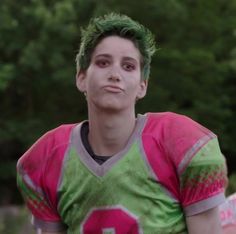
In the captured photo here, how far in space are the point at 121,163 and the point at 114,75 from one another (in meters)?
0.29

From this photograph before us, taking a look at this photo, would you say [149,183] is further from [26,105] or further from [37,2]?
[26,105]

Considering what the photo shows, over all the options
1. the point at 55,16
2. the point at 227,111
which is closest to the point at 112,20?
the point at 55,16

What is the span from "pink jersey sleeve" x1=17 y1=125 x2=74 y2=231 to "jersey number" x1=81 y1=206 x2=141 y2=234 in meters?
0.15

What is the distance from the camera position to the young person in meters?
2.41

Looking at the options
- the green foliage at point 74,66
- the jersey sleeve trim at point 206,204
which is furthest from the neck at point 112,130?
the green foliage at point 74,66

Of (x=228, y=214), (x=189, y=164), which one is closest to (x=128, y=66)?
(x=189, y=164)

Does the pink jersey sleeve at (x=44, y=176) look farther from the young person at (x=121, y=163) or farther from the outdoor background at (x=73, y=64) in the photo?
the outdoor background at (x=73, y=64)

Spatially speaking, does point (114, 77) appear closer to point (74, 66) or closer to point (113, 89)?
point (113, 89)

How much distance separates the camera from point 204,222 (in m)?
2.44

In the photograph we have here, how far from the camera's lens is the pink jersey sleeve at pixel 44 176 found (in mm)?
2537

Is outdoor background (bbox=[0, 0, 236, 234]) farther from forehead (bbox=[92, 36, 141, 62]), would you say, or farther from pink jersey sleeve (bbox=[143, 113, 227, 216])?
pink jersey sleeve (bbox=[143, 113, 227, 216])

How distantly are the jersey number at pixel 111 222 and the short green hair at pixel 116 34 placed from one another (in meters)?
0.50

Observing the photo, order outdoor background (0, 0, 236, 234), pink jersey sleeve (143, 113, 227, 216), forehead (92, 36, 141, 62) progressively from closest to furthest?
pink jersey sleeve (143, 113, 227, 216)
forehead (92, 36, 141, 62)
outdoor background (0, 0, 236, 234)

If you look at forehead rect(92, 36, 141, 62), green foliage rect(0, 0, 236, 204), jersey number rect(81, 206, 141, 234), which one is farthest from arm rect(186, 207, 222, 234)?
green foliage rect(0, 0, 236, 204)
